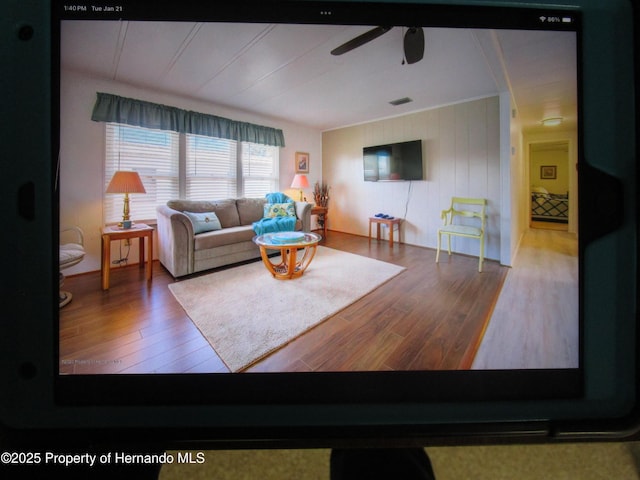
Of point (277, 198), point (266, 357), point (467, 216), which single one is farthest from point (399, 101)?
point (266, 357)

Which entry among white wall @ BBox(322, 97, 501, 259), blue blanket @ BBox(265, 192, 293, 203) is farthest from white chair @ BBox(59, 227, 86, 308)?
blue blanket @ BBox(265, 192, 293, 203)

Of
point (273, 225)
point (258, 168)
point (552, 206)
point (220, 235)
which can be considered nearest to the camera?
point (552, 206)

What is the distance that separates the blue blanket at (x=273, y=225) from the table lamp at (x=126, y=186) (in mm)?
1255

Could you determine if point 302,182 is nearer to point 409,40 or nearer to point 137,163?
point 137,163

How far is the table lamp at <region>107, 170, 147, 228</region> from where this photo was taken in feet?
1.80

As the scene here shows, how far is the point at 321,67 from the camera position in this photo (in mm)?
1466

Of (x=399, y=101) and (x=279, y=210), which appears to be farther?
(x=279, y=210)

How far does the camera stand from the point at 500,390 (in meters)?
0.27

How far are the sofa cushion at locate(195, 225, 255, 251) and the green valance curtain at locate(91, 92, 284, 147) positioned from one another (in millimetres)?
802

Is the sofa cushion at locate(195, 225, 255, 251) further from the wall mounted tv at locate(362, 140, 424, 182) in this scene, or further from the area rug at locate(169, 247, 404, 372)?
the wall mounted tv at locate(362, 140, 424, 182)

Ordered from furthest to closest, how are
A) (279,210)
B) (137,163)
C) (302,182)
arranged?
1. (302,182)
2. (279,210)
3. (137,163)

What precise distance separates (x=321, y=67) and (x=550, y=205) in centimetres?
170

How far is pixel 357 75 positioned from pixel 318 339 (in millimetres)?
1992

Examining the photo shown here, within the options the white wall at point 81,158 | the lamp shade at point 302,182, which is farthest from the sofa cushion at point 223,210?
the white wall at point 81,158
